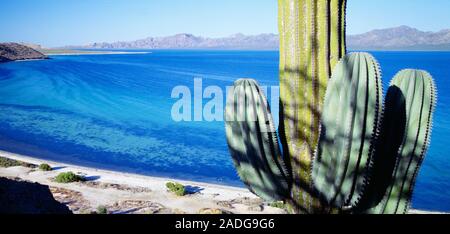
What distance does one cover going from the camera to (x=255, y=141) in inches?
134

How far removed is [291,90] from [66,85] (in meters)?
56.1

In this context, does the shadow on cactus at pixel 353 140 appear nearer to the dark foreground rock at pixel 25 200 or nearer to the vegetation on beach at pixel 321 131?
the vegetation on beach at pixel 321 131

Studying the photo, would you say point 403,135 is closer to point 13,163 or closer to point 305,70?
point 305,70

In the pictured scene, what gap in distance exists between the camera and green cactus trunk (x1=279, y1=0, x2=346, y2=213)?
10.6 feet

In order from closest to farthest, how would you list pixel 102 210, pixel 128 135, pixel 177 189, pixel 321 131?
pixel 321 131, pixel 102 210, pixel 177 189, pixel 128 135

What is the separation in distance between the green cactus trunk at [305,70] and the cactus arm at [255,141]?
16cm

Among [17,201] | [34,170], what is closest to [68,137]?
[34,170]

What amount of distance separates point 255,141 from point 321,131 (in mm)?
628

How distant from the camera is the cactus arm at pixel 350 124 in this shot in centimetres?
284

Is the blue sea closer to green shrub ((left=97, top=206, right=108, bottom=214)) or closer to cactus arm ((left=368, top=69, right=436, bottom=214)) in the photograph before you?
green shrub ((left=97, top=206, right=108, bottom=214))

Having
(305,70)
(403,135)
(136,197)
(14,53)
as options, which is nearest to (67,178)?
(136,197)

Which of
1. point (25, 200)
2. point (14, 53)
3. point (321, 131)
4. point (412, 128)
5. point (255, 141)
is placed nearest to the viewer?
point (321, 131)

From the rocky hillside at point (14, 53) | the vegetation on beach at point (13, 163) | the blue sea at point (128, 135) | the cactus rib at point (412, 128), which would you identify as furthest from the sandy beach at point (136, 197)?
the rocky hillside at point (14, 53)
